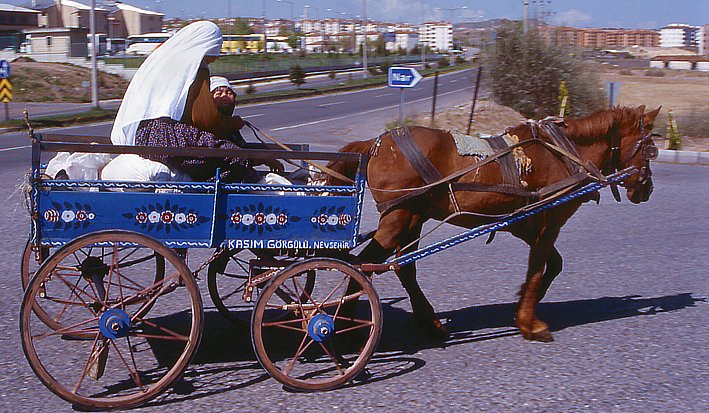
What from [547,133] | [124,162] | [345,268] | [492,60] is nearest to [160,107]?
[124,162]

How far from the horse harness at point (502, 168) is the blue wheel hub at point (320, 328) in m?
0.99

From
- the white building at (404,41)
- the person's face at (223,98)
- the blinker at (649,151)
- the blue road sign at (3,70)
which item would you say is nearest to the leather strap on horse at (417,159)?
the person's face at (223,98)

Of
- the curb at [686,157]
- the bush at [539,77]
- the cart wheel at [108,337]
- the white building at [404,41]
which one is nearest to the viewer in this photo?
the cart wheel at [108,337]

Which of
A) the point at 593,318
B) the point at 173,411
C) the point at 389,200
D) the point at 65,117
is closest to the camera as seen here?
the point at 173,411

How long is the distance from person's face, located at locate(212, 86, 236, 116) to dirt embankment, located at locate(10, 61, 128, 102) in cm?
3911

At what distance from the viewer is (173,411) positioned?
477 centimetres

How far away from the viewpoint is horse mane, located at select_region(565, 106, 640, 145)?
6.36 m

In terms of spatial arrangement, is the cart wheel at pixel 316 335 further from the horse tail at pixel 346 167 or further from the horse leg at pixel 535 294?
the horse leg at pixel 535 294

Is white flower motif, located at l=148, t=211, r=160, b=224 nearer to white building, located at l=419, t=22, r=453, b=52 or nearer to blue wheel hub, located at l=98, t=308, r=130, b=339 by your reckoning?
blue wheel hub, located at l=98, t=308, r=130, b=339

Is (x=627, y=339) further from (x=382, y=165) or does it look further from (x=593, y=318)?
(x=382, y=165)

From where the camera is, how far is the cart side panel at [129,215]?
478 centimetres

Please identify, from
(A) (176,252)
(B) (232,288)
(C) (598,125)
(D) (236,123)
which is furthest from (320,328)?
(C) (598,125)

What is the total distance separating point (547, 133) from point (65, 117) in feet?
81.3

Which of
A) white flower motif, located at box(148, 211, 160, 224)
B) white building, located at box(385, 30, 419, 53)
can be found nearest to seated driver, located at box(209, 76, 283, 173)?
white flower motif, located at box(148, 211, 160, 224)
